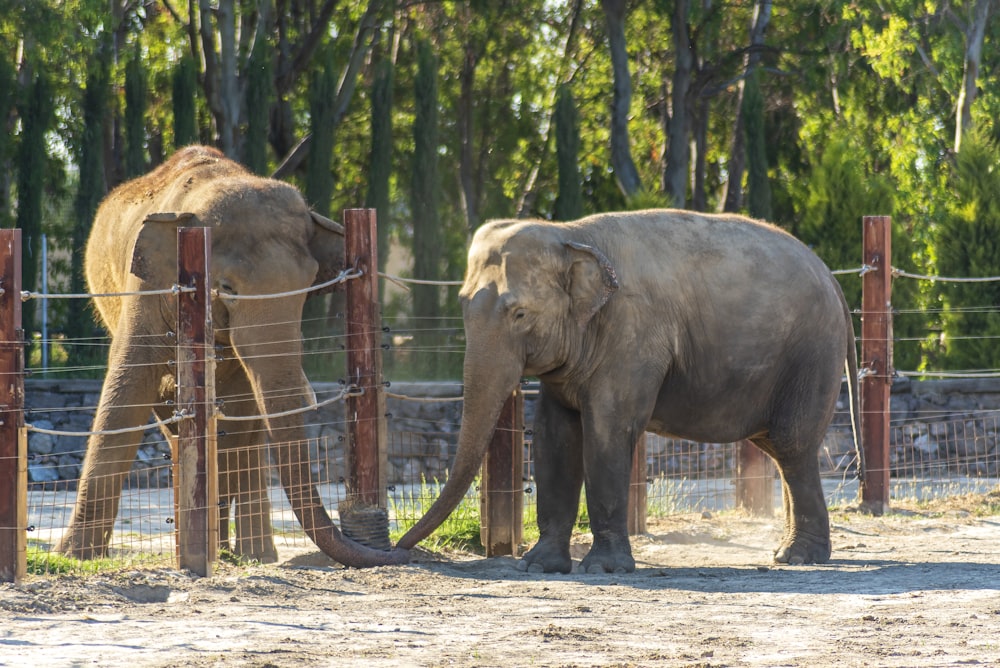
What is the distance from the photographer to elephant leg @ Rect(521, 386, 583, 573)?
8.73 meters

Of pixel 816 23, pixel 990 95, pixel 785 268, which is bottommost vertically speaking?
pixel 785 268

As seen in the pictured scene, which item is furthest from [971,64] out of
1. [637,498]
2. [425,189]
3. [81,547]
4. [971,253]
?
[81,547]

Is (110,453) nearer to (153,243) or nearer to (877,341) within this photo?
(153,243)

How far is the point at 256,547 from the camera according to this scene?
9.70 m

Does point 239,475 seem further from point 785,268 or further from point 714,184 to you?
point 714,184

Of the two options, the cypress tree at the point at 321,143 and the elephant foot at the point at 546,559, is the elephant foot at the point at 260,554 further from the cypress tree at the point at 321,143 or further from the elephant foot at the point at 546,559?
the cypress tree at the point at 321,143

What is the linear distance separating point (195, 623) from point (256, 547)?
9.83 ft

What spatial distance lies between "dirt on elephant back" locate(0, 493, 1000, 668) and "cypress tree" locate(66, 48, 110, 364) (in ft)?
38.0

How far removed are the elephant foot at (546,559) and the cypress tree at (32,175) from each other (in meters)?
12.2

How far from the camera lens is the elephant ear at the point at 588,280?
851cm

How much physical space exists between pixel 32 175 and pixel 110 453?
38.6 ft

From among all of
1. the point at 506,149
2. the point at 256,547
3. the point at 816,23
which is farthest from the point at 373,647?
the point at 506,149

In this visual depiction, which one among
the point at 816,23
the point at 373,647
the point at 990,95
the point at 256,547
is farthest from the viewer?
the point at 816,23

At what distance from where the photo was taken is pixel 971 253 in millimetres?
18422
